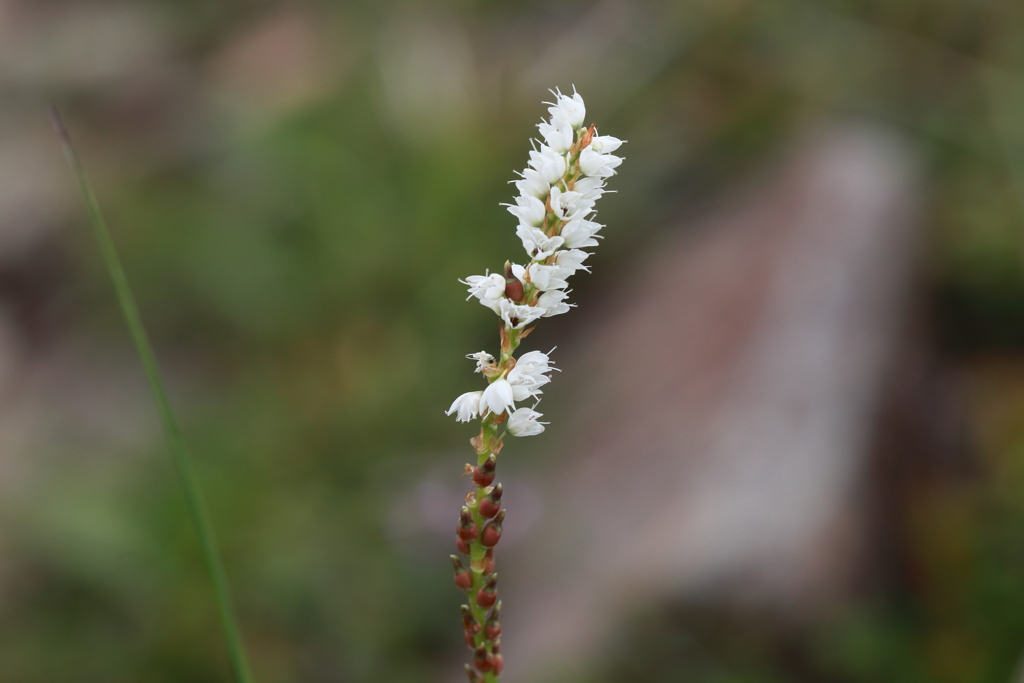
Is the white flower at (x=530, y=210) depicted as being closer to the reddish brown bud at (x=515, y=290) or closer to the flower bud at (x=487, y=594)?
the reddish brown bud at (x=515, y=290)

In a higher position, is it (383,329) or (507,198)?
(507,198)

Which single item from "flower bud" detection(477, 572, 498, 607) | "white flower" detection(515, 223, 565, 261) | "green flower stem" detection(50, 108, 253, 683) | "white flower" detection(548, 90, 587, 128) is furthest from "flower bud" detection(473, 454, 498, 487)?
"green flower stem" detection(50, 108, 253, 683)

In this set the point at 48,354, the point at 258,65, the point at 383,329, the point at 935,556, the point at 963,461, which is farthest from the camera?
the point at 258,65

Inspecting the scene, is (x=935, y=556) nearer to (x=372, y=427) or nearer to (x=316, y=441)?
(x=372, y=427)

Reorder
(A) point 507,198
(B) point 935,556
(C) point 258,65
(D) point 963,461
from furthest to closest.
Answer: (C) point 258,65 → (A) point 507,198 → (D) point 963,461 → (B) point 935,556

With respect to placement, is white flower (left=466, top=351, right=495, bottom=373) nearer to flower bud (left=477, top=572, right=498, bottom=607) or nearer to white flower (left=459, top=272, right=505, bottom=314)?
white flower (left=459, top=272, right=505, bottom=314)

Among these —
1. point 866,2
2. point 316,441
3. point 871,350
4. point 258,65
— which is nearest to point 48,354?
point 316,441

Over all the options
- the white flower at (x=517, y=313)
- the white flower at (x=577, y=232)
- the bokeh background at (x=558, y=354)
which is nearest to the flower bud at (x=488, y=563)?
the white flower at (x=517, y=313)
